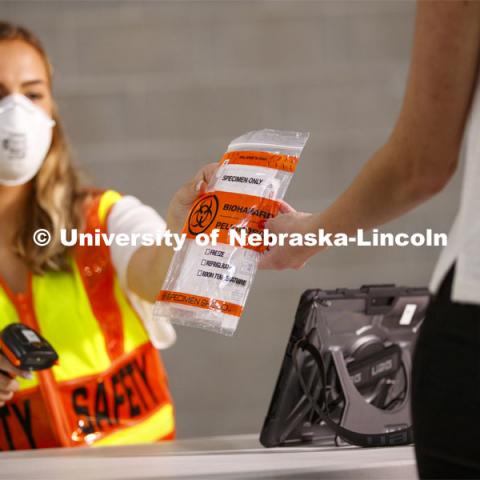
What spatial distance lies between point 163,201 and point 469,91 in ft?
5.74

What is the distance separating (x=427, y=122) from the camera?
0.62 m

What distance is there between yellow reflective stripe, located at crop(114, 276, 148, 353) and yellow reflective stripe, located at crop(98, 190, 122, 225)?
0.41ft

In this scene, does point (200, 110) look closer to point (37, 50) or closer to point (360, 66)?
point (360, 66)

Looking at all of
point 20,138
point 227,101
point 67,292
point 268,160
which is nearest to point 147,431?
point 67,292

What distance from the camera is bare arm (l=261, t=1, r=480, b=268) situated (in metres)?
0.59

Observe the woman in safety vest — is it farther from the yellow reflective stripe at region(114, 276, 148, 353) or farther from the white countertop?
the white countertop

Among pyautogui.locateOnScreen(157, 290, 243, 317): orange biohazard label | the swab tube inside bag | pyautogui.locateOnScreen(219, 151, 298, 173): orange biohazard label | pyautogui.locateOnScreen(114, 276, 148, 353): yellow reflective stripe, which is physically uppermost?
pyautogui.locateOnScreen(219, 151, 298, 173): orange biohazard label

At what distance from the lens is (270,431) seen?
117 centimetres

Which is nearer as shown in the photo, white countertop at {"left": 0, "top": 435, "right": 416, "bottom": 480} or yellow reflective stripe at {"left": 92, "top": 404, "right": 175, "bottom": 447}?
white countertop at {"left": 0, "top": 435, "right": 416, "bottom": 480}

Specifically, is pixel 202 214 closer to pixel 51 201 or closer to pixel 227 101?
pixel 51 201

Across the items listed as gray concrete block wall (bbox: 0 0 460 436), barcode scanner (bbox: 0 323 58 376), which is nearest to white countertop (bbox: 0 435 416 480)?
barcode scanner (bbox: 0 323 58 376)

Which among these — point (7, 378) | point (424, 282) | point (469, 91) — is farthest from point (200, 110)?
point (469, 91)

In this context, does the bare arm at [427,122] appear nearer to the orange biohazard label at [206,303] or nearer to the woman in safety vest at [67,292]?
the orange biohazard label at [206,303]

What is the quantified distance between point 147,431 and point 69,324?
0.81 ft
